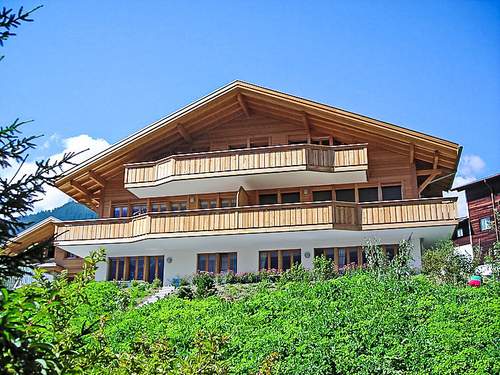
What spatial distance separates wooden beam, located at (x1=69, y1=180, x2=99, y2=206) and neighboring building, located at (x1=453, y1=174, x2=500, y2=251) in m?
21.9

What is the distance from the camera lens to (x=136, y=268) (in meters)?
28.4

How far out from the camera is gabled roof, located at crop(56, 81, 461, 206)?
2473 centimetres

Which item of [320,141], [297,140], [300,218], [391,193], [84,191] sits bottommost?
[300,218]

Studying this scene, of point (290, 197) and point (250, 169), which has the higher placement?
point (250, 169)

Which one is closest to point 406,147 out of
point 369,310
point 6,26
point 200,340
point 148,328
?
point 369,310

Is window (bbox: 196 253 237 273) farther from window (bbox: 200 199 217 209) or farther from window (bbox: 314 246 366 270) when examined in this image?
window (bbox: 314 246 366 270)

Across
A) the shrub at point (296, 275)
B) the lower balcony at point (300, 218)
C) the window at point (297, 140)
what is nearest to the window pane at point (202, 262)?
the lower balcony at point (300, 218)

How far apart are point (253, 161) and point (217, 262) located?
4817mm

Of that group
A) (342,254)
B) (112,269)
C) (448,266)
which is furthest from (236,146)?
(448,266)

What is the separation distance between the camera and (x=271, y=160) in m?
→ 25.1

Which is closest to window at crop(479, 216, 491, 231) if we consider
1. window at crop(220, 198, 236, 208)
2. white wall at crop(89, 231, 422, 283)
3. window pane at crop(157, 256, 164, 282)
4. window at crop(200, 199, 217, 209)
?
white wall at crop(89, 231, 422, 283)

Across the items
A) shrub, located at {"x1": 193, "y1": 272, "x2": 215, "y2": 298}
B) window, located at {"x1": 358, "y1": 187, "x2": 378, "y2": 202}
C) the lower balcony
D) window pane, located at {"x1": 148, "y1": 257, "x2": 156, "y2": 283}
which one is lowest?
shrub, located at {"x1": 193, "y1": 272, "x2": 215, "y2": 298}

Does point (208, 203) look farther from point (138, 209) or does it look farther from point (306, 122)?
point (306, 122)

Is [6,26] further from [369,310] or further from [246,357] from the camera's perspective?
[369,310]
